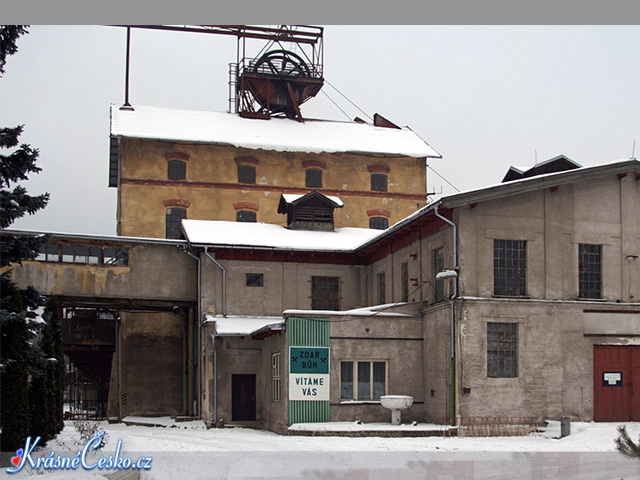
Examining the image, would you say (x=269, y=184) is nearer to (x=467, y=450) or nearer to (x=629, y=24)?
(x=467, y=450)

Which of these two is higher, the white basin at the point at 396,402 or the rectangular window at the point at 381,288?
the rectangular window at the point at 381,288

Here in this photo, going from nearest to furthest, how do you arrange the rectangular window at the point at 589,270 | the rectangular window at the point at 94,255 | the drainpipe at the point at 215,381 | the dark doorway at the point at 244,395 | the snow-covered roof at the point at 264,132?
the rectangular window at the point at 589,270 < the drainpipe at the point at 215,381 < the dark doorway at the point at 244,395 < the rectangular window at the point at 94,255 < the snow-covered roof at the point at 264,132

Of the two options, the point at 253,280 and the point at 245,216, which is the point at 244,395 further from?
the point at 245,216

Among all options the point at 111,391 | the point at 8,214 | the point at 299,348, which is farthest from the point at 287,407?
the point at 111,391

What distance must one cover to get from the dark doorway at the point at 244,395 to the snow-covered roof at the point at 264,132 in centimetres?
1701

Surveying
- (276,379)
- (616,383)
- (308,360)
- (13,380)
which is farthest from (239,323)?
(13,380)

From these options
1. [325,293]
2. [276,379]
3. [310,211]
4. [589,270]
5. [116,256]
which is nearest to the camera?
[589,270]

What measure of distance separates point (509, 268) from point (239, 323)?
1125cm

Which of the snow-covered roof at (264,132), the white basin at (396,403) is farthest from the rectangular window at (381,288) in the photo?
the snow-covered roof at (264,132)

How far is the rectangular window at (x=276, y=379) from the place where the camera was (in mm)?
30072

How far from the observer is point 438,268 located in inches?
1187

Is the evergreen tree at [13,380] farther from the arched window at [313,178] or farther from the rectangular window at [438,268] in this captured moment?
the arched window at [313,178]

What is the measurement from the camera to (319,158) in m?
49.3

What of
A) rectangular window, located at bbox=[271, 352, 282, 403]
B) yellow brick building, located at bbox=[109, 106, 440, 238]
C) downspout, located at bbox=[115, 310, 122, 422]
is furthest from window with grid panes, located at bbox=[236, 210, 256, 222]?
rectangular window, located at bbox=[271, 352, 282, 403]
